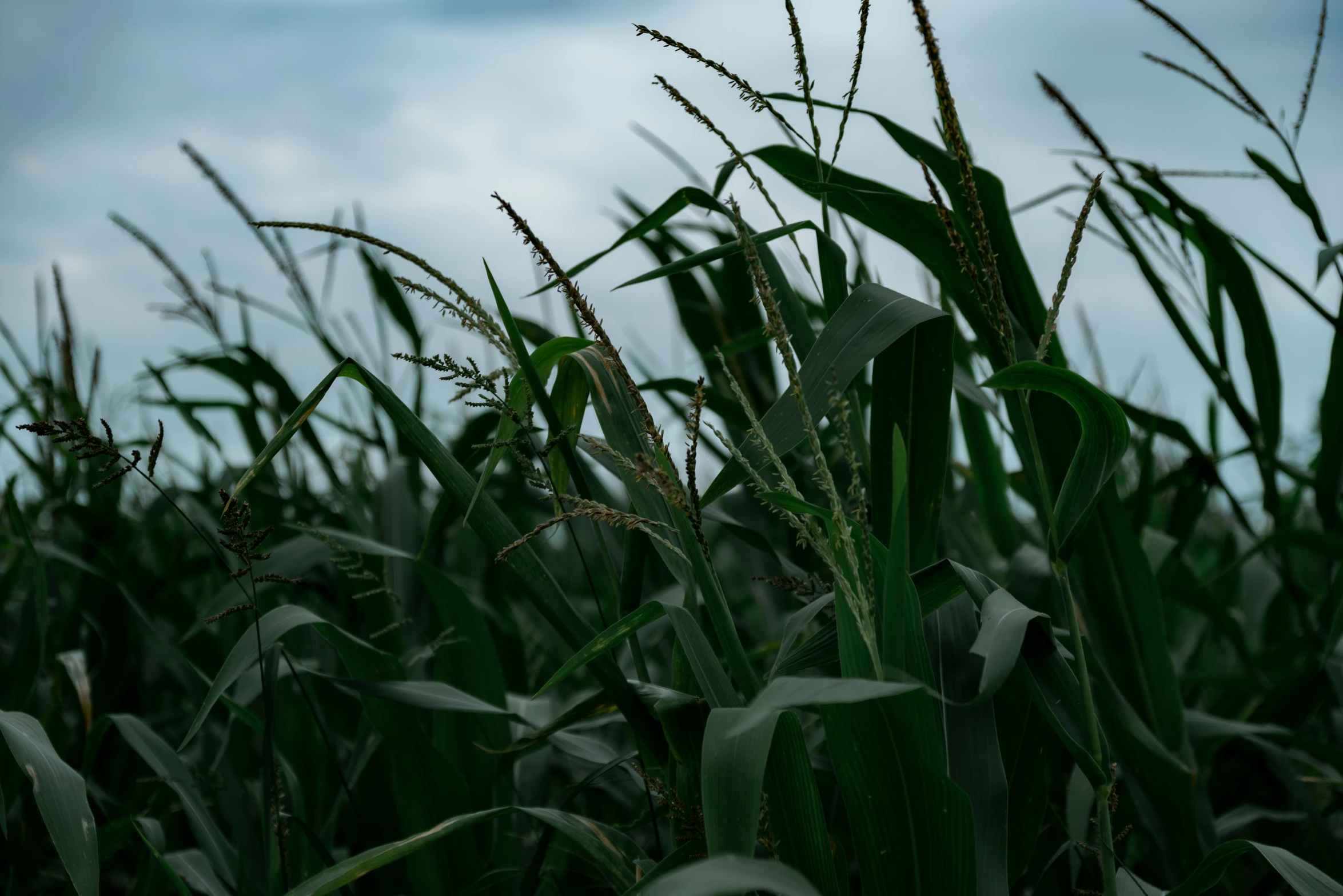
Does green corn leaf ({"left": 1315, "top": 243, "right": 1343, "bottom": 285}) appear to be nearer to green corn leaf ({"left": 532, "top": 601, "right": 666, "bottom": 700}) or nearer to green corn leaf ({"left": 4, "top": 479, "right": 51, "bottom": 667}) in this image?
green corn leaf ({"left": 532, "top": 601, "right": 666, "bottom": 700})

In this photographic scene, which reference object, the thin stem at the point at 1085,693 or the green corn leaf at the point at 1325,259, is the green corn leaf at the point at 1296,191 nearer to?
the green corn leaf at the point at 1325,259

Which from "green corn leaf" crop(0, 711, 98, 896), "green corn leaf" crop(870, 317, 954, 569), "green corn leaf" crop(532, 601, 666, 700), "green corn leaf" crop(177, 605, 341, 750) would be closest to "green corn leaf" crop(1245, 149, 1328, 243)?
"green corn leaf" crop(870, 317, 954, 569)

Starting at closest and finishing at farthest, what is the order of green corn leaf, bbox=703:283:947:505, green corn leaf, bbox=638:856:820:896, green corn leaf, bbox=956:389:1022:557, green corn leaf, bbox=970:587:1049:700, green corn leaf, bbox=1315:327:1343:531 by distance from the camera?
green corn leaf, bbox=638:856:820:896 < green corn leaf, bbox=970:587:1049:700 < green corn leaf, bbox=703:283:947:505 < green corn leaf, bbox=1315:327:1343:531 < green corn leaf, bbox=956:389:1022:557

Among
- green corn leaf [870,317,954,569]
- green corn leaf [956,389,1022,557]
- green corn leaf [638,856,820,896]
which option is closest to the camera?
green corn leaf [638,856,820,896]

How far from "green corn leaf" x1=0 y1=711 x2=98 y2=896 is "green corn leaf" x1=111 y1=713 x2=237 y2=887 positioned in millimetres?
227

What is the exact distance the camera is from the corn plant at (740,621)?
1.75 ft

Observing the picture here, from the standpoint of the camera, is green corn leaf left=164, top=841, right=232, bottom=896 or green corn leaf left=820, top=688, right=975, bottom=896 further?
green corn leaf left=164, top=841, right=232, bottom=896

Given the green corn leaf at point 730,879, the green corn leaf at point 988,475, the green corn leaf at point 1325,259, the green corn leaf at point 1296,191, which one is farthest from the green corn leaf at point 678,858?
the green corn leaf at point 1296,191

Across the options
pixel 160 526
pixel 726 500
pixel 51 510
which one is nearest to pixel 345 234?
pixel 726 500

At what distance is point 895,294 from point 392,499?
0.97m

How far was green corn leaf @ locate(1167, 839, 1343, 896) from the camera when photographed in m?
0.54

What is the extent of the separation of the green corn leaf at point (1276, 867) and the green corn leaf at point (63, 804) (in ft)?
2.38

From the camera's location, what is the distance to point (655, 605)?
1.90ft

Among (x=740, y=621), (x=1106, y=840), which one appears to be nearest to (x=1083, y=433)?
(x=1106, y=840)
